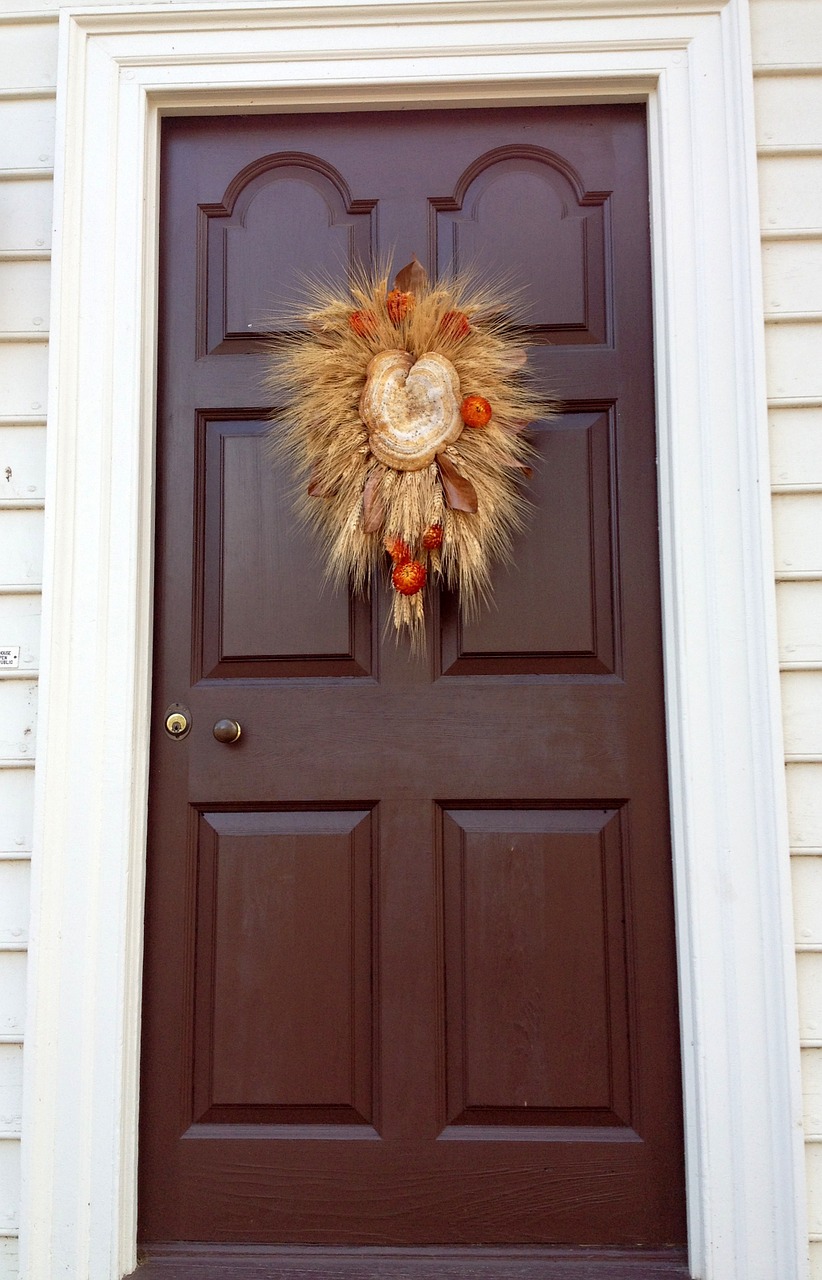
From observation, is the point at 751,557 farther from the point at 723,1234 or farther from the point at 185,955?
the point at 185,955

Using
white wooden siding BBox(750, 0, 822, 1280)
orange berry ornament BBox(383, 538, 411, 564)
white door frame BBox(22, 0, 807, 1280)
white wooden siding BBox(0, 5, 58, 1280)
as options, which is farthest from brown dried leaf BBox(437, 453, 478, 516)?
white wooden siding BBox(0, 5, 58, 1280)

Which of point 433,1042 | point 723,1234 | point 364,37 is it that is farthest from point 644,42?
point 723,1234

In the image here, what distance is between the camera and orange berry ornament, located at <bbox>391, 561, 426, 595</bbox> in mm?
1565

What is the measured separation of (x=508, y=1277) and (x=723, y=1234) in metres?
0.34

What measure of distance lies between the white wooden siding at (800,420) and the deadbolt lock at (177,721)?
102 cm

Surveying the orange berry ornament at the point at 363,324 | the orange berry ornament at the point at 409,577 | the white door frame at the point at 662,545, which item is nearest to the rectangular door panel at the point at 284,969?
the white door frame at the point at 662,545

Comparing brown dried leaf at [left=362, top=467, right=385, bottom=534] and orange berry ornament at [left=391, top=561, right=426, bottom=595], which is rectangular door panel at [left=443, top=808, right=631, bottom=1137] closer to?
orange berry ornament at [left=391, top=561, right=426, bottom=595]

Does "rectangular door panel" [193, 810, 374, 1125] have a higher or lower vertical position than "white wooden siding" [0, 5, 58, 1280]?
lower

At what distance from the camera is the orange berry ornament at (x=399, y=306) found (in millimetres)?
1594

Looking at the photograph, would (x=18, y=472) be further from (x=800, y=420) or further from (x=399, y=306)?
(x=800, y=420)

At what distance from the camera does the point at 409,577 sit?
1.57 m

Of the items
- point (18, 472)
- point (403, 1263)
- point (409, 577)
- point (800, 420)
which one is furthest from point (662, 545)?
point (403, 1263)

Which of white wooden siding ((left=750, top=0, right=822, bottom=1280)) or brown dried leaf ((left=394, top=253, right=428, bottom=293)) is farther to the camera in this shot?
brown dried leaf ((left=394, top=253, right=428, bottom=293))

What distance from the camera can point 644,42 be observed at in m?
1.62
